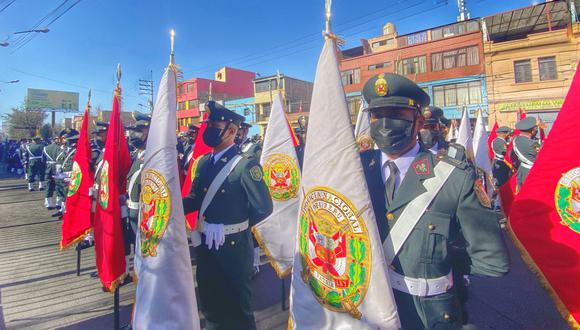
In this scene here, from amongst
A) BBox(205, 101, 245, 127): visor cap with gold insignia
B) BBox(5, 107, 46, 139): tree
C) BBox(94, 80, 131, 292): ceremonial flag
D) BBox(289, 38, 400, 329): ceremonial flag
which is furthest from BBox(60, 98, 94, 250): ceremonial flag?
BBox(5, 107, 46, 139): tree

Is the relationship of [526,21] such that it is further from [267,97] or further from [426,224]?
[426,224]

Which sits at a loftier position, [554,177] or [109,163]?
[109,163]

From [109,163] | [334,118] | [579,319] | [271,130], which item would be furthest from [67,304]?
[579,319]

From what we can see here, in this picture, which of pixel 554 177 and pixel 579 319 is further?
pixel 554 177

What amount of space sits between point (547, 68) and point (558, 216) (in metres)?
26.2

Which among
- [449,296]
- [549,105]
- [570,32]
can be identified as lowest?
[449,296]

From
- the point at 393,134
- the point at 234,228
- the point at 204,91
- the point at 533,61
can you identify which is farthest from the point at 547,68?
the point at 204,91

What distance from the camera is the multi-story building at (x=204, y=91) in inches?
1948

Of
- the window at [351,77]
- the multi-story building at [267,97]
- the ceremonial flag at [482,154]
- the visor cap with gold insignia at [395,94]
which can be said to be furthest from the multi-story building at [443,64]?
the visor cap with gold insignia at [395,94]

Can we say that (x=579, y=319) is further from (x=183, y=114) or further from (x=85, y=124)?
(x=183, y=114)

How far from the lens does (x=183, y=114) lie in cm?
5047

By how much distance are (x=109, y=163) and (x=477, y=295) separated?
4964 mm

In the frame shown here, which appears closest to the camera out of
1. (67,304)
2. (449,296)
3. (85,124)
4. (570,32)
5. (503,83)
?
(449,296)

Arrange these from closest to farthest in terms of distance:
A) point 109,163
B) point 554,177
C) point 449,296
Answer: point 449,296 < point 554,177 < point 109,163
